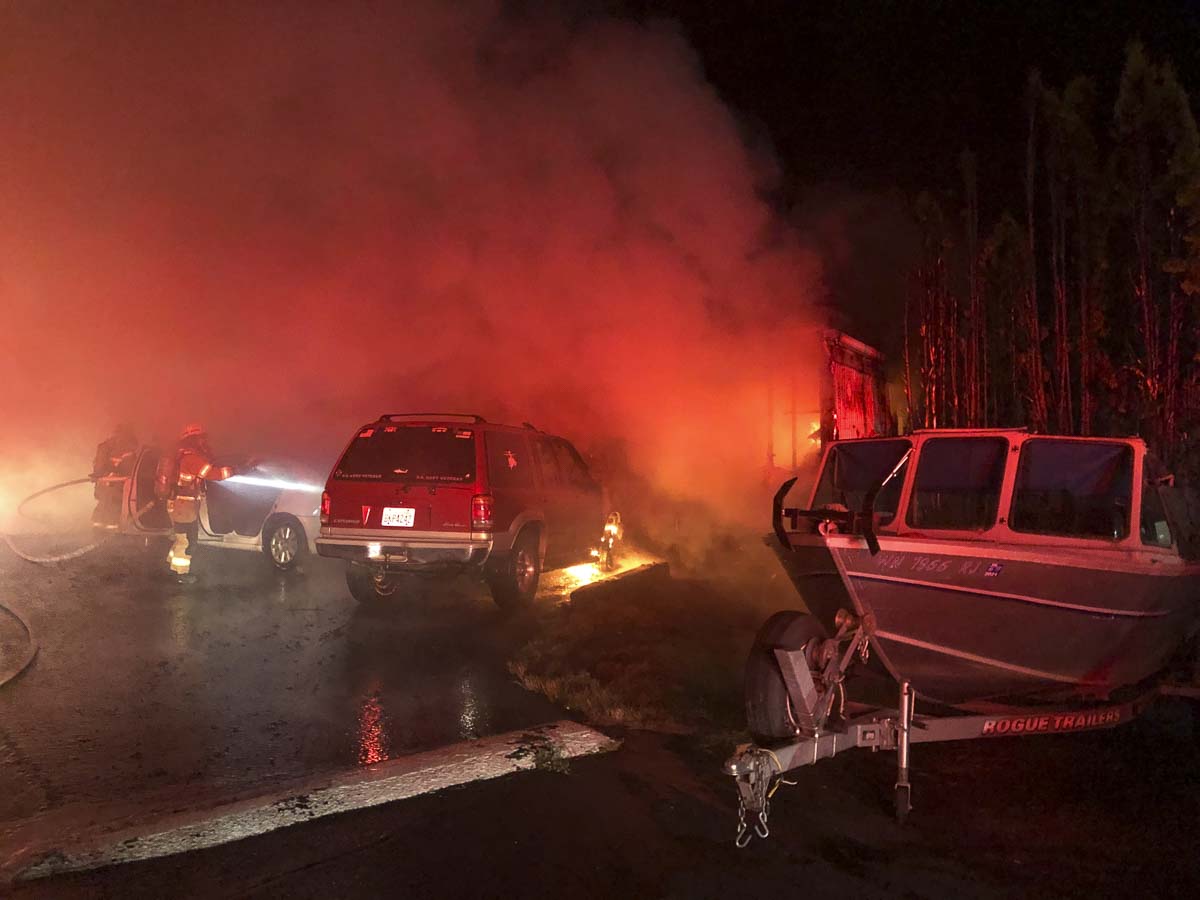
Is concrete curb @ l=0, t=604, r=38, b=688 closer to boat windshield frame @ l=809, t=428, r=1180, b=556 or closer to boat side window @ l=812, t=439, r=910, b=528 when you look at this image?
boat side window @ l=812, t=439, r=910, b=528

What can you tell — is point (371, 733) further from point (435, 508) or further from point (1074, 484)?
point (1074, 484)

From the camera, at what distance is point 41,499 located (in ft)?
49.1

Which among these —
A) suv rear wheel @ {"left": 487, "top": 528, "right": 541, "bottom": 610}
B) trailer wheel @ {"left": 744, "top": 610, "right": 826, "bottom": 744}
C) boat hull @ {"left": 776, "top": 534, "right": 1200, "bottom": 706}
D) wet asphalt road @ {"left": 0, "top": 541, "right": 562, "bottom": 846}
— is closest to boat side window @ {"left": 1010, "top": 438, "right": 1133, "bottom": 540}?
boat hull @ {"left": 776, "top": 534, "right": 1200, "bottom": 706}

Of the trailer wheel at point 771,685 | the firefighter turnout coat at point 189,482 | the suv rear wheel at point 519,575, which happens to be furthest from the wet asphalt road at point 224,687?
the trailer wheel at point 771,685

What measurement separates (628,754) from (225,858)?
1.99 meters

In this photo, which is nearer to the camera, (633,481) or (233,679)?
(233,679)

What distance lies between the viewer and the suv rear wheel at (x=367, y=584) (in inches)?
325

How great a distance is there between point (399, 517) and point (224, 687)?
2.24 metres

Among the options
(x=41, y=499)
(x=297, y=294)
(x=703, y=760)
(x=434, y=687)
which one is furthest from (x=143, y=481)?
(x=703, y=760)

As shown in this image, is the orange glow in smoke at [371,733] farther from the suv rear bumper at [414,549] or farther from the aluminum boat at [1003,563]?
the aluminum boat at [1003,563]

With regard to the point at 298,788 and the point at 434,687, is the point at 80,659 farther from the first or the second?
the point at 298,788

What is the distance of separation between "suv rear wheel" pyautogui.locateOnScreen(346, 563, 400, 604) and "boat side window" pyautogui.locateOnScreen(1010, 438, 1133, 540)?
5.72m

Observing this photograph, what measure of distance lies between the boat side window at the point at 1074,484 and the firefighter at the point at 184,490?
7784 mm

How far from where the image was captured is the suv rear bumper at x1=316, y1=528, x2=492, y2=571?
7426mm
